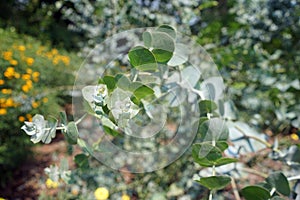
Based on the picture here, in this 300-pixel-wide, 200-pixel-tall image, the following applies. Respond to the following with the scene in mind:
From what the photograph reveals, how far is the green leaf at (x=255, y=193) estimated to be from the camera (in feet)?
1.71

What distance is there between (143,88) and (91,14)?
1634mm

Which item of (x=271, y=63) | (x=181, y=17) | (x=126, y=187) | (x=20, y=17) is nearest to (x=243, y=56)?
(x=271, y=63)

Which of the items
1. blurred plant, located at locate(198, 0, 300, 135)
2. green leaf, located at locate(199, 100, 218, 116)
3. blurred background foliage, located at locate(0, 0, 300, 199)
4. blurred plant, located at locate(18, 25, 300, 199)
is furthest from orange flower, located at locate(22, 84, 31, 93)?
green leaf, located at locate(199, 100, 218, 116)

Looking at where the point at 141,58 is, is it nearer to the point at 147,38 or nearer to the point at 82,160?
the point at 147,38

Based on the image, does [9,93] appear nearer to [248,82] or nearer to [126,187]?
[126,187]

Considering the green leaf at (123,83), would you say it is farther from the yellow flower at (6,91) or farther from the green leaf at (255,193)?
the yellow flower at (6,91)

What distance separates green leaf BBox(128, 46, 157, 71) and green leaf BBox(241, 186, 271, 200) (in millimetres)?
230

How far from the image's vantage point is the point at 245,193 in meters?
0.54

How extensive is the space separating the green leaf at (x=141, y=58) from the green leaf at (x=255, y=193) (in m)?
0.23

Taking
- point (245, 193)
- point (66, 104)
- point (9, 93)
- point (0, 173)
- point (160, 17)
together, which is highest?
point (160, 17)

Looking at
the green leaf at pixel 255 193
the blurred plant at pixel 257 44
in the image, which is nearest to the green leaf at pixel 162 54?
the green leaf at pixel 255 193

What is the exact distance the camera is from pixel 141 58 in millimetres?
462

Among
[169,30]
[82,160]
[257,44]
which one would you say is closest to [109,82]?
[169,30]

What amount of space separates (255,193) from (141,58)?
0.86ft
